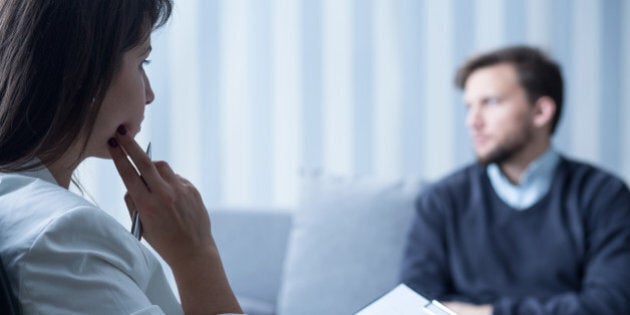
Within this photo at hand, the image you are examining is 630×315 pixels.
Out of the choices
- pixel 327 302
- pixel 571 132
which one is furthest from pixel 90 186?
pixel 571 132

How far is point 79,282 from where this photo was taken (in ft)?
2.04

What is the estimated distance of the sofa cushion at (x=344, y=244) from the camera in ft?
6.87

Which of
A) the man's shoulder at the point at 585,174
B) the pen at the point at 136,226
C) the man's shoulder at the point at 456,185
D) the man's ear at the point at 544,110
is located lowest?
the man's shoulder at the point at 456,185

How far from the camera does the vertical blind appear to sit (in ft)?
8.59

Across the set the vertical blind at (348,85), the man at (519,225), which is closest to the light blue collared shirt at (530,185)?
the man at (519,225)

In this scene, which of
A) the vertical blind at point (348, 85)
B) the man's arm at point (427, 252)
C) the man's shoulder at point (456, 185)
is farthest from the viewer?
the vertical blind at point (348, 85)

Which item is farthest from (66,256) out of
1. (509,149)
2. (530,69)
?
(530,69)

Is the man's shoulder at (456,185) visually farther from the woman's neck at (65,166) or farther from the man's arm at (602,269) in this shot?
the woman's neck at (65,166)

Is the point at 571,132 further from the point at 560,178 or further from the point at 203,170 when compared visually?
the point at 203,170

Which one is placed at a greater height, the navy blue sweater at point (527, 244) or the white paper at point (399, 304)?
the white paper at point (399, 304)

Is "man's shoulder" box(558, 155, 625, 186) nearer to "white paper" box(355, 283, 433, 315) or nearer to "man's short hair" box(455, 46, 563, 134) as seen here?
"man's short hair" box(455, 46, 563, 134)

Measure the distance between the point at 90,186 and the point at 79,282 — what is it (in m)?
1.85

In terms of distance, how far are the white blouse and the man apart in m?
1.41

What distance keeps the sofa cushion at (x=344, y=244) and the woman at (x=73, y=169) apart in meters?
1.32
